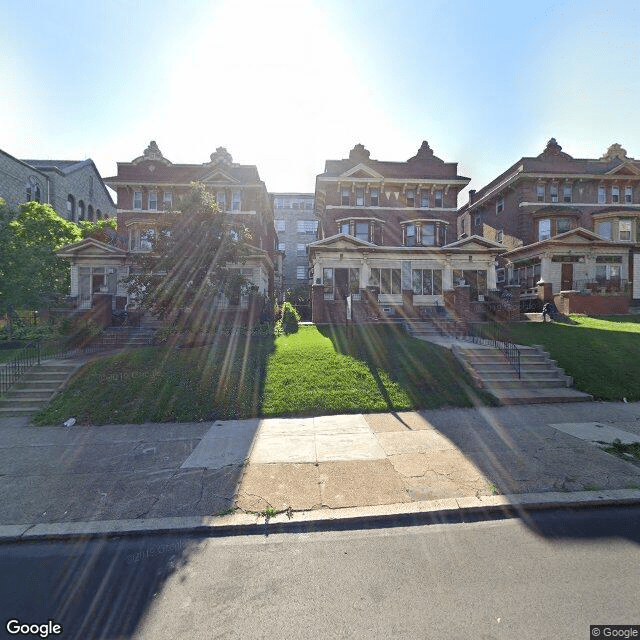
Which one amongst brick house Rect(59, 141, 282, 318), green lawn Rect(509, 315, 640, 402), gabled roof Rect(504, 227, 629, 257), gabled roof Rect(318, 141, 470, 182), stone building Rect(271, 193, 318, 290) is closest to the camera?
green lawn Rect(509, 315, 640, 402)

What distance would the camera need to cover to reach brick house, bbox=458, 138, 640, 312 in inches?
1064

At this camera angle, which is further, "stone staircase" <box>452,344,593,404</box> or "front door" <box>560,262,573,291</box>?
"front door" <box>560,262,573,291</box>

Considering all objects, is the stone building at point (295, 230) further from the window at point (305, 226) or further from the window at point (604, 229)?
the window at point (604, 229)

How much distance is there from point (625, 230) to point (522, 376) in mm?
30055

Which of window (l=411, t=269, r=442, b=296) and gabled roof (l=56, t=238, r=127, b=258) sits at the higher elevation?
gabled roof (l=56, t=238, r=127, b=258)

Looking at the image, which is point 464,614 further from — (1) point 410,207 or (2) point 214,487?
(1) point 410,207

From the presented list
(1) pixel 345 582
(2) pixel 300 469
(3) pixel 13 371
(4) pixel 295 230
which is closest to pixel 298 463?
(2) pixel 300 469

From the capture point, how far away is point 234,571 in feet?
11.7

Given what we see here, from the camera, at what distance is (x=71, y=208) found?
38750mm

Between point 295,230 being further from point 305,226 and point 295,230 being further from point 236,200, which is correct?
point 236,200

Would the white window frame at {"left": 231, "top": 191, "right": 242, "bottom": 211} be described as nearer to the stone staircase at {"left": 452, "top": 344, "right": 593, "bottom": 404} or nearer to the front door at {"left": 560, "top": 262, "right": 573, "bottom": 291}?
the stone staircase at {"left": 452, "top": 344, "right": 593, "bottom": 404}

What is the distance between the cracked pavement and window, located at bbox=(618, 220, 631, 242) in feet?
98.0

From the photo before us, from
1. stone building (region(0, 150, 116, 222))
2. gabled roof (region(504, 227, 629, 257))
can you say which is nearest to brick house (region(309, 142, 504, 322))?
gabled roof (region(504, 227, 629, 257))

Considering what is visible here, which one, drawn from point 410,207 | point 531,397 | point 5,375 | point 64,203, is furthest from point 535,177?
point 64,203
